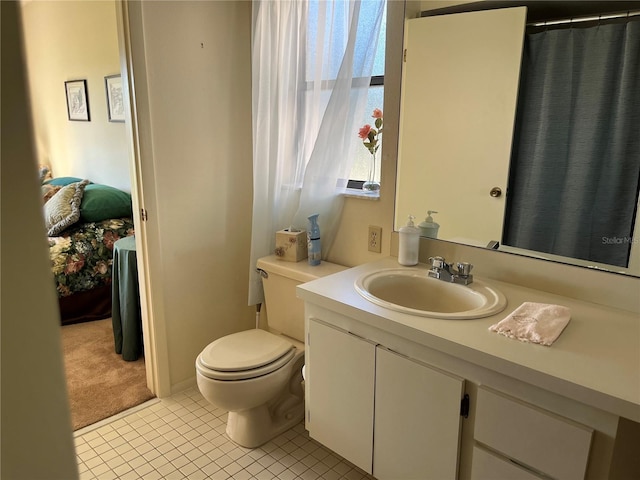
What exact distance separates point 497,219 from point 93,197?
10.0 ft

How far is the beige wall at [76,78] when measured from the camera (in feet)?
12.7

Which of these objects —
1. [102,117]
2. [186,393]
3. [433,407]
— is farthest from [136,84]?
[102,117]

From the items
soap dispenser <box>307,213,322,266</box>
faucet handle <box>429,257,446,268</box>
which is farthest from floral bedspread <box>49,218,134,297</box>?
faucet handle <box>429,257,446,268</box>

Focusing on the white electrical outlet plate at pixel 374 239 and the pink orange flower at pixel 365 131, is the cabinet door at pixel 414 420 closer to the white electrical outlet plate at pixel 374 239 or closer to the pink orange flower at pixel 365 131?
the white electrical outlet plate at pixel 374 239

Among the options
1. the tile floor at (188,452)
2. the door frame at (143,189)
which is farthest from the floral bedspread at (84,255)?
the tile floor at (188,452)

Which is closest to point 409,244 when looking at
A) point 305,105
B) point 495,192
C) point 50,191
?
point 495,192

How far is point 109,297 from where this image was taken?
3549mm

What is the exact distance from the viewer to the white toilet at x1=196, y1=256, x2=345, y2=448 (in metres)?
1.95

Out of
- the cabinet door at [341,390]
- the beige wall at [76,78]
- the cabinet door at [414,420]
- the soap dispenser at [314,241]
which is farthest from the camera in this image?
the beige wall at [76,78]

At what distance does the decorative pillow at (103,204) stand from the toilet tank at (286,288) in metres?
1.84

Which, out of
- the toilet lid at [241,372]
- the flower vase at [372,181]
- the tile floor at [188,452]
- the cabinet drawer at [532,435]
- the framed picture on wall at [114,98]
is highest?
the framed picture on wall at [114,98]

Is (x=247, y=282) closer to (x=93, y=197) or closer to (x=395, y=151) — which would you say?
(x=395, y=151)

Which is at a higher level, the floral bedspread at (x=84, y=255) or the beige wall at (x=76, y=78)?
the beige wall at (x=76, y=78)

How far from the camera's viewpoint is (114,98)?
3816 mm
